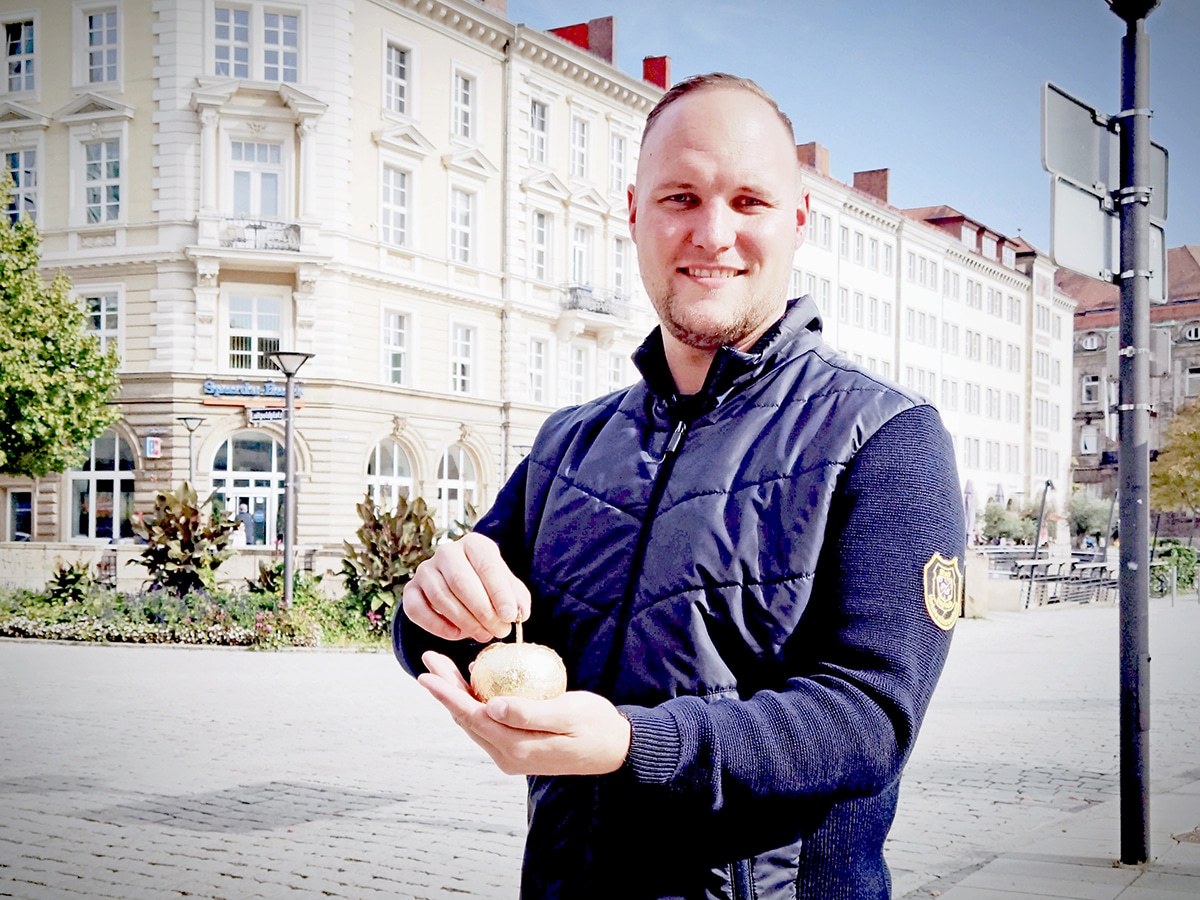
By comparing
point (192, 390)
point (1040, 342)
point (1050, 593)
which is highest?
point (1040, 342)

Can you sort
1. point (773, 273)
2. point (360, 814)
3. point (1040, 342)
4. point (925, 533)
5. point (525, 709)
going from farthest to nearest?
point (1040, 342) < point (360, 814) < point (773, 273) < point (925, 533) < point (525, 709)

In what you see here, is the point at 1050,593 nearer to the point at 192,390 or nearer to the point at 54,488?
the point at 192,390

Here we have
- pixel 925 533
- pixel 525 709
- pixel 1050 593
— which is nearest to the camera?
pixel 525 709

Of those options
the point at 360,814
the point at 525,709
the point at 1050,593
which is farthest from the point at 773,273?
the point at 1050,593

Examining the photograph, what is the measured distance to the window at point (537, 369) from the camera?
31.5 metres

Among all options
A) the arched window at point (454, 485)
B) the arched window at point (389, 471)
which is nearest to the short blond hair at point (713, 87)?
the arched window at point (389, 471)

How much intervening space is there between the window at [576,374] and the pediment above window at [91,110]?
12.2 meters

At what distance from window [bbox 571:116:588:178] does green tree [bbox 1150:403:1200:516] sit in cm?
1825

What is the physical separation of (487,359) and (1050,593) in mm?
14462

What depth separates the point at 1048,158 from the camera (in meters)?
5.24

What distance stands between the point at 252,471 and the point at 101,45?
9200 millimetres

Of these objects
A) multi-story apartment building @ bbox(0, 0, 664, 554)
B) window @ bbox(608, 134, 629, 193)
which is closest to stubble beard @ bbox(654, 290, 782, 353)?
multi-story apartment building @ bbox(0, 0, 664, 554)

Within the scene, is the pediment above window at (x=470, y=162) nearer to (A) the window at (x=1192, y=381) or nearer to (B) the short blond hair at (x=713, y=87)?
(A) the window at (x=1192, y=381)

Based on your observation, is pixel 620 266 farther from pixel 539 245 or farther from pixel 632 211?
pixel 632 211
